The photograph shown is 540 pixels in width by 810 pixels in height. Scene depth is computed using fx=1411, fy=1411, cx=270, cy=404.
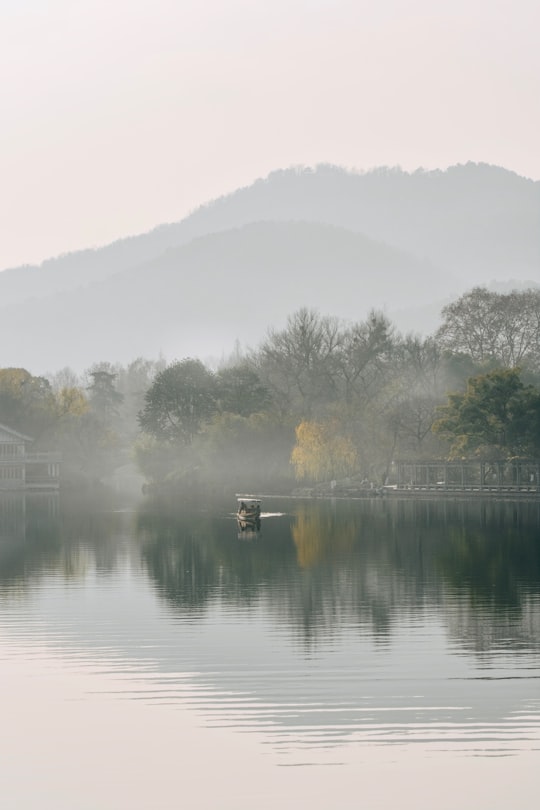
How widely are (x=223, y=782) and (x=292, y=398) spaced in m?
117

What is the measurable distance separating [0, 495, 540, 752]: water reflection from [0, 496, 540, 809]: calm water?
0.09 meters

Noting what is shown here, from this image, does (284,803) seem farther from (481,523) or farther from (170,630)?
(481,523)

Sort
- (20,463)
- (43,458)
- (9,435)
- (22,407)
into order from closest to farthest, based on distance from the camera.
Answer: (20,463) → (9,435) → (43,458) → (22,407)

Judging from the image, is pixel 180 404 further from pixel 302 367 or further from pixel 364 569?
pixel 364 569

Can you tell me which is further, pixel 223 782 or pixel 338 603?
pixel 338 603

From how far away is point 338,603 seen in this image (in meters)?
40.1

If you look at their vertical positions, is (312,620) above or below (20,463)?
below

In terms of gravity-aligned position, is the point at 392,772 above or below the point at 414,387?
below

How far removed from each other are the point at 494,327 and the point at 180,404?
105 ft

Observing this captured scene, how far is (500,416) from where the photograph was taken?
4092 inches

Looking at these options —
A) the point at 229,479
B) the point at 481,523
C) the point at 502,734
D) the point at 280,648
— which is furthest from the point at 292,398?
the point at 502,734

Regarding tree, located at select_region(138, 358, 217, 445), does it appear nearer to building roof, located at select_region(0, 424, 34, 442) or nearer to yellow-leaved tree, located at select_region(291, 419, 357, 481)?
building roof, located at select_region(0, 424, 34, 442)

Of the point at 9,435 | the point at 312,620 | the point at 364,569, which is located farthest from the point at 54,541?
the point at 9,435

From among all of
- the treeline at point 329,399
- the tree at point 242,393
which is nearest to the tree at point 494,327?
the treeline at point 329,399
